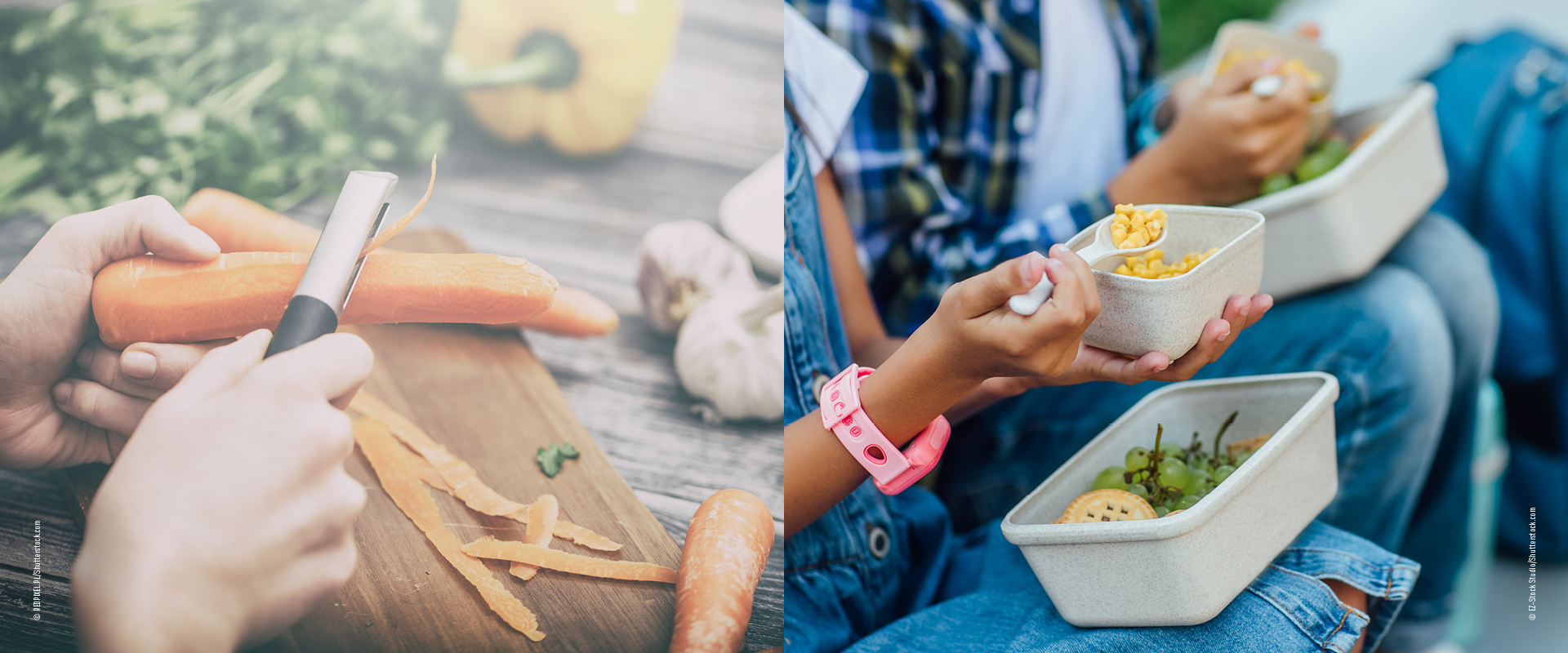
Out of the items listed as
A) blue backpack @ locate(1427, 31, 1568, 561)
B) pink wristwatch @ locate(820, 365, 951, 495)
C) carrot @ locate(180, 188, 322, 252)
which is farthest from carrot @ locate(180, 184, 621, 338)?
blue backpack @ locate(1427, 31, 1568, 561)

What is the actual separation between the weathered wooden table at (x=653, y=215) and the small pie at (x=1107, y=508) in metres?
0.21

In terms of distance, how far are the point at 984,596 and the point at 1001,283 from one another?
326 millimetres

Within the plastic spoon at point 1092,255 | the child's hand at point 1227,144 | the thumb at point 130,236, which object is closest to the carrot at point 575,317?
the thumb at point 130,236

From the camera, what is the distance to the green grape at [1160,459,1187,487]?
602 millimetres

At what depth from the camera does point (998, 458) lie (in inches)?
35.7

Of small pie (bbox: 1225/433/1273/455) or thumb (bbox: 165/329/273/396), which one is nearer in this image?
thumb (bbox: 165/329/273/396)

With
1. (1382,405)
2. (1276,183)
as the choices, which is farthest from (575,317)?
(1382,405)

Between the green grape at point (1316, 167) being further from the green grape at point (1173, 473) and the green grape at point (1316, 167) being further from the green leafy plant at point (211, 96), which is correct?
the green leafy plant at point (211, 96)

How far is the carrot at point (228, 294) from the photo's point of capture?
535 mm

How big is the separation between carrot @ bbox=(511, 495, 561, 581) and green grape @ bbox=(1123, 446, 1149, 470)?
427 millimetres

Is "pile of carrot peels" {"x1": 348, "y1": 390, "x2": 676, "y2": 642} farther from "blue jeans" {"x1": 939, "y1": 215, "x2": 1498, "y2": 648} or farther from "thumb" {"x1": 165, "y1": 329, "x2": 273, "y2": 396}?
"blue jeans" {"x1": 939, "y1": 215, "x2": 1498, "y2": 648}

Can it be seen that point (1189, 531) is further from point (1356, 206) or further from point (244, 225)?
point (244, 225)

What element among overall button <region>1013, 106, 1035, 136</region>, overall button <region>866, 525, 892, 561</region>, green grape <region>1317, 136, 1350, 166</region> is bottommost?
overall button <region>866, 525, 892, 561</region>

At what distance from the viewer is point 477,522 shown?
1.87 ft
